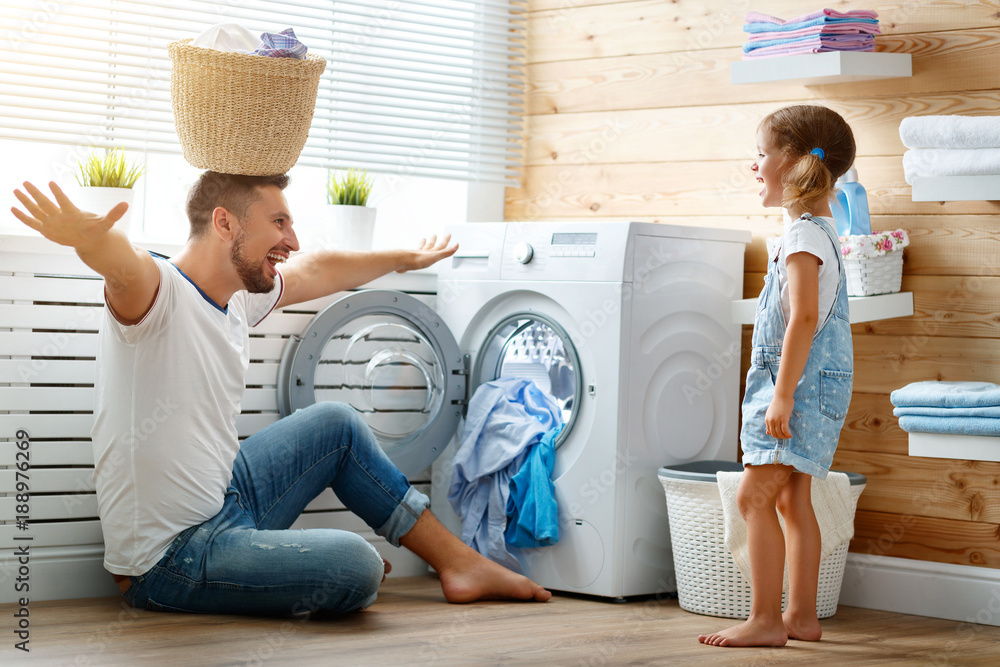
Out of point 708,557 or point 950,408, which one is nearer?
point 950,408

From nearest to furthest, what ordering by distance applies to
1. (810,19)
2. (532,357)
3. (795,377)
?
(795,377) → (810,19) → (532,357)

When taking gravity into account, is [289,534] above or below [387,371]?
below

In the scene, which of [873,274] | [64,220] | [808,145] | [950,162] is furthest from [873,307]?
[64,220]

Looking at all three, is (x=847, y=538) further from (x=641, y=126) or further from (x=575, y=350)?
(x=641, y=126)

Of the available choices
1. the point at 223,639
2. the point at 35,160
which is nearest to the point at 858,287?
the point at 223,639

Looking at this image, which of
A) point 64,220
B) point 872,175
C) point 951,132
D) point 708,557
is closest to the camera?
point 64,220

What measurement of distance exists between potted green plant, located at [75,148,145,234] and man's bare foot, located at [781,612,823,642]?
5.61 feet

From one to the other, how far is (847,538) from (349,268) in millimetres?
1281

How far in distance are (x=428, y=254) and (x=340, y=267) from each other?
0.72ft

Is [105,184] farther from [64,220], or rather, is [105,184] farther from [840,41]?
[840,41]

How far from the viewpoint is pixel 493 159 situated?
3297 millimetres

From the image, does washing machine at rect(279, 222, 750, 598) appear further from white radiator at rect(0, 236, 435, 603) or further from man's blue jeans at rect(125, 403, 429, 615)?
white radiator at rect(0, 236, 435, 603)

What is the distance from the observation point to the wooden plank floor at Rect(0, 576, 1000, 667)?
1920 millimetres

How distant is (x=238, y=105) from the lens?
2.17 m
